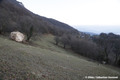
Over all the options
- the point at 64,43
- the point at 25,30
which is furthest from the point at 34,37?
the point at 64,43

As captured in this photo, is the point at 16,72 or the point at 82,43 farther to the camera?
the point at 82,43

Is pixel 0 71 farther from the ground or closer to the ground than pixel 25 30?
closer to the ground

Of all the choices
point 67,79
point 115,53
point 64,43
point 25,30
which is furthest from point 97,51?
point 67,79

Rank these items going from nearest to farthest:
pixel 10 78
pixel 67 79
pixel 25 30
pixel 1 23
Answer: pixel 10 78
pixel 67 79
pixel 1 23
pixel 25 30

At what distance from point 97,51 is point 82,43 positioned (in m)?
6.09

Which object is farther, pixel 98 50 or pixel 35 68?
pixel 98 50

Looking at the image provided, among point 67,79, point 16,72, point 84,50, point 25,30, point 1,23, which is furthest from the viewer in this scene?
point 84,50

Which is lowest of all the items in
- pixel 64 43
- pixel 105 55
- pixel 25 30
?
pixel 105 55

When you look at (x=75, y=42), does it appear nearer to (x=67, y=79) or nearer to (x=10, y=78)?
(x=67, y=79)

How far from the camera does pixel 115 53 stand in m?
32.7

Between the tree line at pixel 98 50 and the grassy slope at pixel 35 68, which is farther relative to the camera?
the tree line at pixel 98 50

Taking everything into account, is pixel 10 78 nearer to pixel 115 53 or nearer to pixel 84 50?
pixel 84 50

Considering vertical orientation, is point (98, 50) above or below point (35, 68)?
below

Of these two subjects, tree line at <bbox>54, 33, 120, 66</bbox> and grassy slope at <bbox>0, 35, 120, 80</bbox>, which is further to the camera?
Result: tree line at <bbox>54, 33, 120, 66</bbox>
